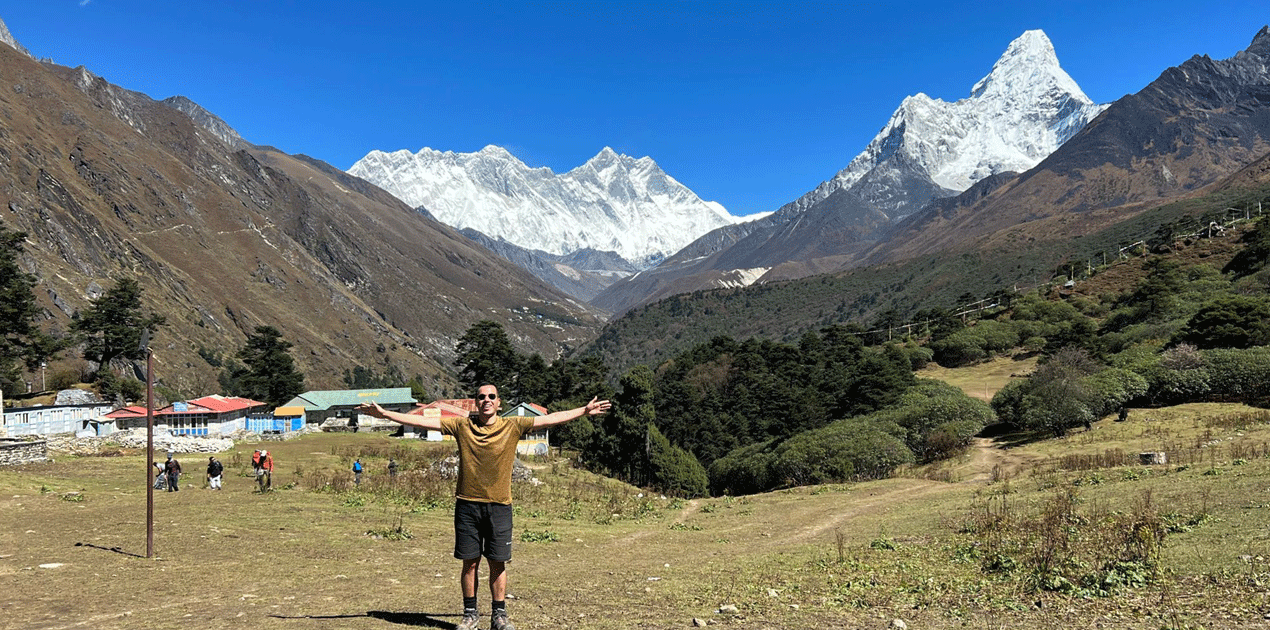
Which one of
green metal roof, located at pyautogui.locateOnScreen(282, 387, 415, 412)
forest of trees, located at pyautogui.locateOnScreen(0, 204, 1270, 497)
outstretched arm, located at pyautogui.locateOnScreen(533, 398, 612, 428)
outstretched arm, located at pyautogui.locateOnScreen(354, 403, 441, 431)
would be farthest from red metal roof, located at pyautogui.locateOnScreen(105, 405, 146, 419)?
outstretched arm, located at pyautogui.locateOnScreen(533, 398, 612, 428)

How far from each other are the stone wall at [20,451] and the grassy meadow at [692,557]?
472 cm

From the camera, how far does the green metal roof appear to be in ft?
308

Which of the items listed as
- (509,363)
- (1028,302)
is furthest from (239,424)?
(1028,302)

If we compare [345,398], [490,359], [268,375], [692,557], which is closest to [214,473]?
[692,557]

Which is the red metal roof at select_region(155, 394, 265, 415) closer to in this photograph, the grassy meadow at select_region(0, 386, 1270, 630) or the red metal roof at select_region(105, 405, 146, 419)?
the red metal roof at select_region(105, 405, 146, 419)

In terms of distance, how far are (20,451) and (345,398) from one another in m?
69.4

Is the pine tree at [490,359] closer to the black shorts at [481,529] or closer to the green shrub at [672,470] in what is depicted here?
the green shrub at [672,470]

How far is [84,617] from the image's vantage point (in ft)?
29.8

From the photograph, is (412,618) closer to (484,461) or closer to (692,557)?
(484,461)

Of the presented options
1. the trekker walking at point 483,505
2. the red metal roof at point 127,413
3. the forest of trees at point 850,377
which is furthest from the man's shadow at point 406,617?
the red metal roof at point 127,413

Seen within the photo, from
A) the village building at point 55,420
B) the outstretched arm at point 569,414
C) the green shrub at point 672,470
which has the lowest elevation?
the green shrub at point 672,470

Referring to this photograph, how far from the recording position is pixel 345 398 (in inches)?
3866

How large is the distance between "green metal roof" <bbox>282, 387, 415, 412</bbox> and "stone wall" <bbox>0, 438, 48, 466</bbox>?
61403 mm

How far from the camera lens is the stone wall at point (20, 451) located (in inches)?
1157
